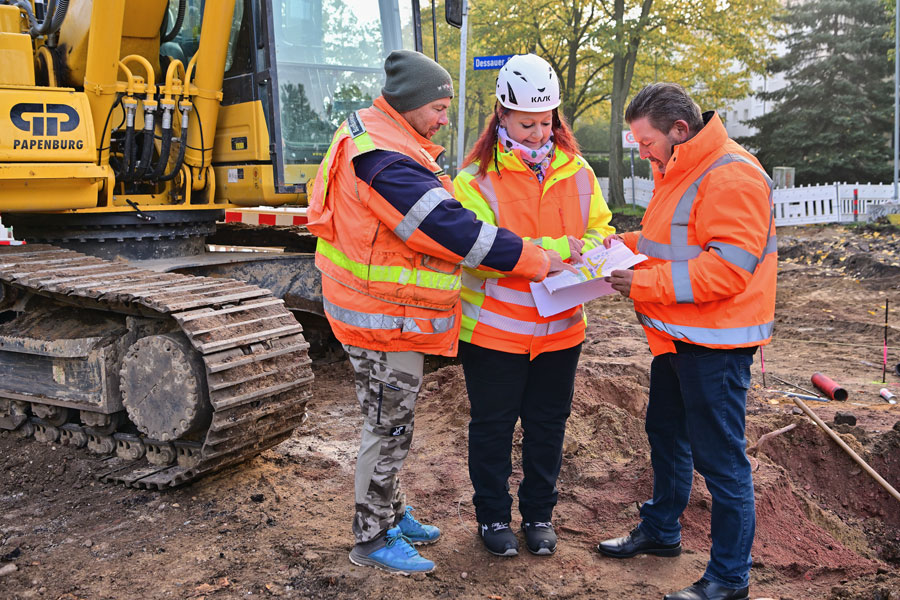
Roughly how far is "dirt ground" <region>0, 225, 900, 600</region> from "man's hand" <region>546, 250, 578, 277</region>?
1.28 metres

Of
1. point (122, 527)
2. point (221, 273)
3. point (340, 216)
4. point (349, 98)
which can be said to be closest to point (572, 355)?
point (340, 216)

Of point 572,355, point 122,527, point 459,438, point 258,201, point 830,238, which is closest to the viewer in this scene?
point 572,355

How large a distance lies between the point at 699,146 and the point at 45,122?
13.7 ft

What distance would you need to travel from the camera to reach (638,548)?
374cm

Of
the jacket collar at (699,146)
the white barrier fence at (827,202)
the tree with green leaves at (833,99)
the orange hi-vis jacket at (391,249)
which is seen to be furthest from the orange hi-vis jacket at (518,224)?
the tree with green leaves at (833,99)

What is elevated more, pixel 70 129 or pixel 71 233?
pixel 70 129

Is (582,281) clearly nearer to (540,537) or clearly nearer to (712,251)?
(712,251)

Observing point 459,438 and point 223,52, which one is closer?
point 459,438

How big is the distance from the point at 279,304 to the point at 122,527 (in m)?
1.44

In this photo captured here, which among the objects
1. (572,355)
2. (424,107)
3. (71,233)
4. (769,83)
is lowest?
(572,355)

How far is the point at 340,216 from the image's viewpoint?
3.41 metres

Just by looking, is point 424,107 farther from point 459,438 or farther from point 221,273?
point 221,273

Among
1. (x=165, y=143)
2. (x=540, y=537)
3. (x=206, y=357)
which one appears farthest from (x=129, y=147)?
(x=540, y=537)

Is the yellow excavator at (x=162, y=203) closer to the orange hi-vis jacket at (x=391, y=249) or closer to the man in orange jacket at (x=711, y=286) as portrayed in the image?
the orange hi-vis jacket at (x=391, y=249)
